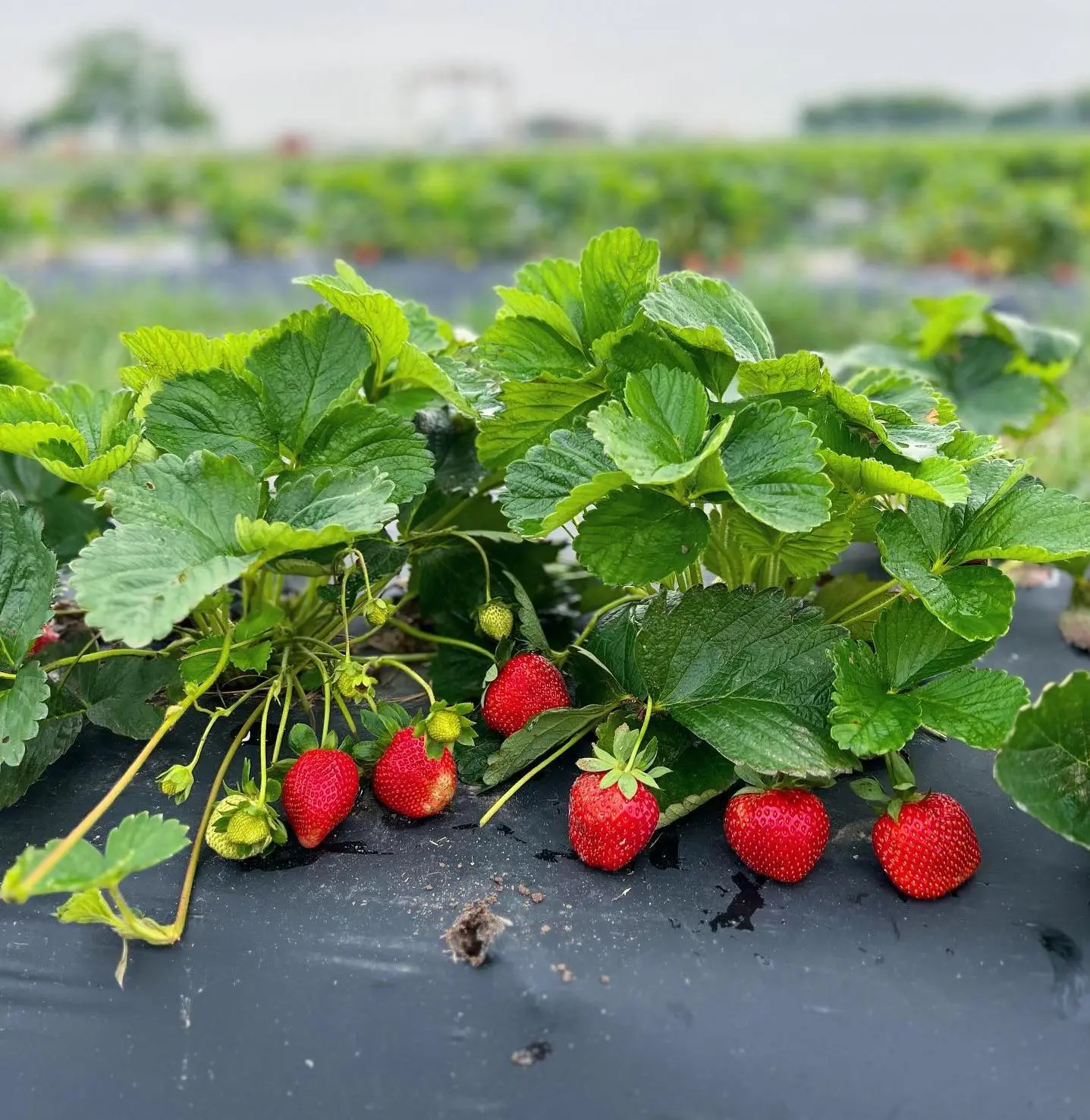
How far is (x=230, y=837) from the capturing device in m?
0.62

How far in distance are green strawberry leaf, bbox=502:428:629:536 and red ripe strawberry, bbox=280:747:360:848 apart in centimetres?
19

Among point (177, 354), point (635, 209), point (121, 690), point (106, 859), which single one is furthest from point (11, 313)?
point (635, 209)

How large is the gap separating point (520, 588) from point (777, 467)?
224 mm

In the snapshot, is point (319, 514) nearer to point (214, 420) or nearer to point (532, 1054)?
point (214, 420)

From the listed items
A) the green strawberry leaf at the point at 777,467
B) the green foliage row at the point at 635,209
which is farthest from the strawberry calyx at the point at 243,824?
the green foliage row at the point at 635,209

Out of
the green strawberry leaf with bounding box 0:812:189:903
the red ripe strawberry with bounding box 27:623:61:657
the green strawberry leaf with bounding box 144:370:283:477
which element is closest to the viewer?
the green strawberry leaf with bounding box 0:812:189:903

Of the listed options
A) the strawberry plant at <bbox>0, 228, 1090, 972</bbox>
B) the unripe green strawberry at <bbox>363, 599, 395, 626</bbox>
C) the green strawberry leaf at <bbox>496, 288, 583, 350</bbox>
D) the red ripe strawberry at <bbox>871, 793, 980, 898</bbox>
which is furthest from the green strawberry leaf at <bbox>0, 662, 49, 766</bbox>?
the red ripe strawberry at <bbox>871, 793, 980, 898</bbox>

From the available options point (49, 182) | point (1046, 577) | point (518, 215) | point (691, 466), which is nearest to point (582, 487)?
point (691, 466)

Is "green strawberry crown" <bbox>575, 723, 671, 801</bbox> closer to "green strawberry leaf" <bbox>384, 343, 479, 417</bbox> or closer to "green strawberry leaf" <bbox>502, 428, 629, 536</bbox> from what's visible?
"green strawberry leaf" <bbox>502, 428, 629, 536</bbox>

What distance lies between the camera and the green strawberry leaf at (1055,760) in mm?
569

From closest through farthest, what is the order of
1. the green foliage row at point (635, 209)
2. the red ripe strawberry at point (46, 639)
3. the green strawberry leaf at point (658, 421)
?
the green strawberry leaf at point (658, 421) → the red ripe strawberry at point (46, 639) → the green foliage row at point (635, 209)

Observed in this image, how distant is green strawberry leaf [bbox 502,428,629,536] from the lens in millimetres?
650

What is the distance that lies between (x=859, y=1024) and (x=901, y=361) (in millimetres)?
894

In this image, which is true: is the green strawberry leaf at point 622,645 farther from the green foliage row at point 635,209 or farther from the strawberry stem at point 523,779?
the green foliage row at point 635,209
